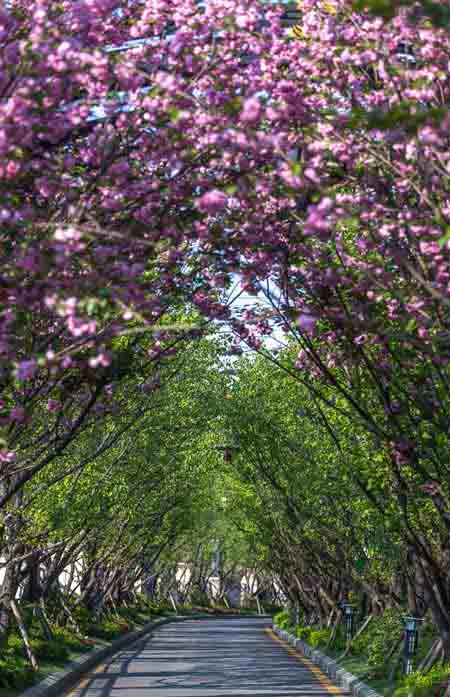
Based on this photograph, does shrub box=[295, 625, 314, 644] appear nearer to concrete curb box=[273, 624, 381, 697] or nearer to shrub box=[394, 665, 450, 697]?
concrete curb box=[273, 624, 381, 697]

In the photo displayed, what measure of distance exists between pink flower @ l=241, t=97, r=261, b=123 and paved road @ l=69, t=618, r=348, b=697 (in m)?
14.7

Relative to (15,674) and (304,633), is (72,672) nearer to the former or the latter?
(15,674)

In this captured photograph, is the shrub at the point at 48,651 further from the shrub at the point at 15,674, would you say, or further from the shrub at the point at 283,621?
the shrub at the point at 283,621

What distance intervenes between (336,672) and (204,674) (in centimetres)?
298

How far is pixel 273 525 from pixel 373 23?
38230 millimetres

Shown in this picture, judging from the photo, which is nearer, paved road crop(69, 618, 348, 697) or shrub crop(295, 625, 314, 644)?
paved road crop(69, 618, 348, 697)

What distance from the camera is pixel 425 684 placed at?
17453 millimetres

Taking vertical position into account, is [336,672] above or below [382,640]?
below

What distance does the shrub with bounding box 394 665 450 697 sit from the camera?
17.2 meters

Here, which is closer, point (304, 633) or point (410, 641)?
point (410, 641)

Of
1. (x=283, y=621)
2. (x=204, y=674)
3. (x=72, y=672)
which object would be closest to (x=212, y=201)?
(x=72, y=672)

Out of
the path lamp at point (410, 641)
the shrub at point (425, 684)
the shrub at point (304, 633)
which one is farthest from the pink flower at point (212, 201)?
the shrub at point (304, 633)

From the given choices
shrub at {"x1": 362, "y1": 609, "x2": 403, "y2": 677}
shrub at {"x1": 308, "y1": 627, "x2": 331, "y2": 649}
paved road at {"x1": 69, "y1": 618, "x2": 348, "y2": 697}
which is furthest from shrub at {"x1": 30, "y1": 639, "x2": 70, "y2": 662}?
shrub at {"x1": 308, "y1": 627, "x2": 331, "y2": 649}

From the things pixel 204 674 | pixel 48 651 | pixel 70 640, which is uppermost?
pixel 70 640
